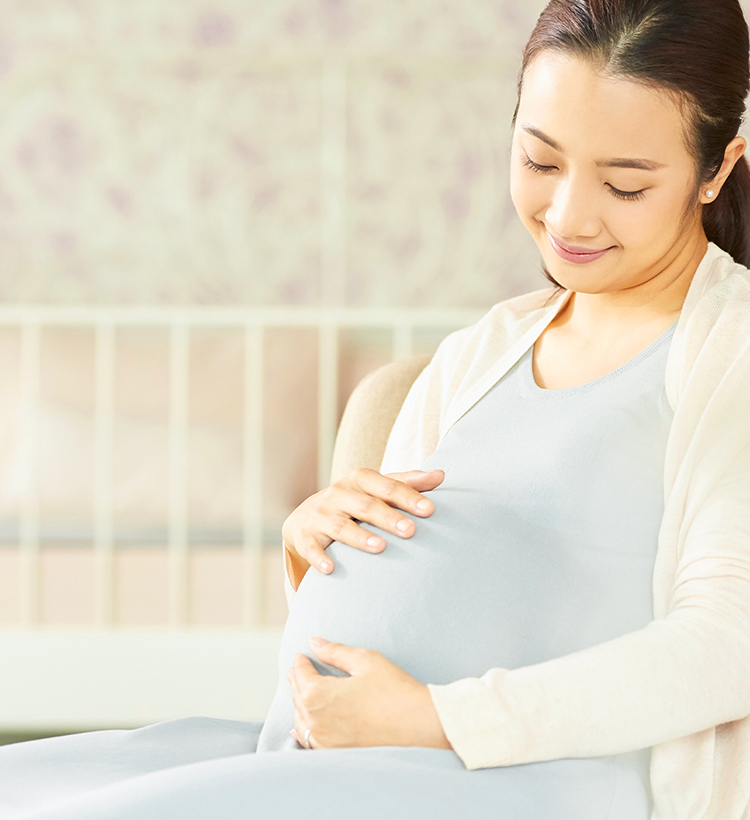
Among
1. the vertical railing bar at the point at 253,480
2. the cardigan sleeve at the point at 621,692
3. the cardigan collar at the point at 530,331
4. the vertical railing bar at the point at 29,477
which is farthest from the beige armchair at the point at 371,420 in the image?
the vertical railing bar at the point at 29,477

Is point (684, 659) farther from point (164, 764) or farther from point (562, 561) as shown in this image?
point (164, 764)

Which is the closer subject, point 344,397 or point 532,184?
point 532,184

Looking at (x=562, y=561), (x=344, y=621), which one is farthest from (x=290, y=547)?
(x=562, y=561)

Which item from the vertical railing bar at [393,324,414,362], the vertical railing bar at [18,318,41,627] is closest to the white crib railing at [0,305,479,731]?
the vertical railing bar at [18,318,41,627]

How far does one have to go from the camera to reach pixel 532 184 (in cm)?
77

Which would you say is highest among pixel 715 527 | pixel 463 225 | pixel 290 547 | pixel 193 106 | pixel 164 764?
pixel 193 106

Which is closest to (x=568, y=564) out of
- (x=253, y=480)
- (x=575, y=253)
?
(x=575, y=253)

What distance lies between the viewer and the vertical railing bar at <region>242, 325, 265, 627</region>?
1.77m

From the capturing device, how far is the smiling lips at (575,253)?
77 cm

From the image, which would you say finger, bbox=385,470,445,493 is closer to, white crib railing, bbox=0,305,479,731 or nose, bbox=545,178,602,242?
nose, bbox=545,178,602,242

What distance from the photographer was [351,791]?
1.81ft

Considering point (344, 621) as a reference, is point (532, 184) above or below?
above

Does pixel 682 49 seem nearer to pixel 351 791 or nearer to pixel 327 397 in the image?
pixel 351 791

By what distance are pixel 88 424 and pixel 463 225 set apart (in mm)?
1359
